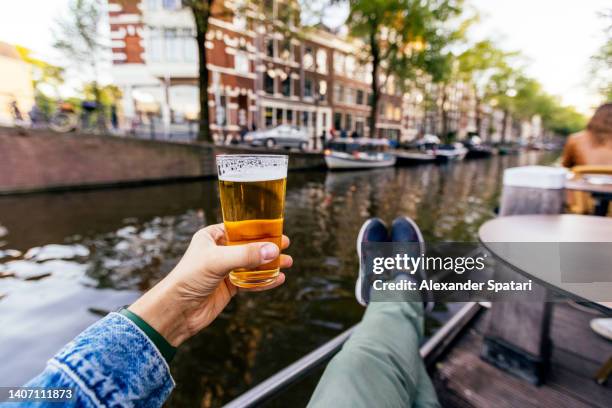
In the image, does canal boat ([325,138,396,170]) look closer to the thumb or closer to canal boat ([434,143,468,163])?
canal boat ([434,143,468,163])

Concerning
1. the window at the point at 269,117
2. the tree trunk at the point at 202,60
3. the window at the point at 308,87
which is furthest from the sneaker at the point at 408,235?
the window at the point at 308,87

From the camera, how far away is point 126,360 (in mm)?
626

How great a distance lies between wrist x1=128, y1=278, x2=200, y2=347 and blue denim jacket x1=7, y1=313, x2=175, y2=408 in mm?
37

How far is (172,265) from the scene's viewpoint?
14.7ft

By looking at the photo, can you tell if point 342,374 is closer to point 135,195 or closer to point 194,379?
point 194,379

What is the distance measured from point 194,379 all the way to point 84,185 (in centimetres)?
1028

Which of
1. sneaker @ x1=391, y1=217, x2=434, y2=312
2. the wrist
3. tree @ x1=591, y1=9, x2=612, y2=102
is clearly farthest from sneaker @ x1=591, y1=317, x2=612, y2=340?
tree @ x1=591, y1=9, x2=612, y2=102

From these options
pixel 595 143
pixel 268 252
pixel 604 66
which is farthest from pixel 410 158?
pixel 268 252

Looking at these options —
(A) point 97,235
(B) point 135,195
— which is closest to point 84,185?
(B) point 135,195

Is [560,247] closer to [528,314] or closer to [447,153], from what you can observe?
[528,314]

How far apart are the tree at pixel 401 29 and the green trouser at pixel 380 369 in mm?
17462

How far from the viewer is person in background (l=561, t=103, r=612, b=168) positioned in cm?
293

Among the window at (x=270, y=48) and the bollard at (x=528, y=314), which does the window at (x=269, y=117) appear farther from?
the bollard at (x=528, y=314)

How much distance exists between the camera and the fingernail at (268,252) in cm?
83
